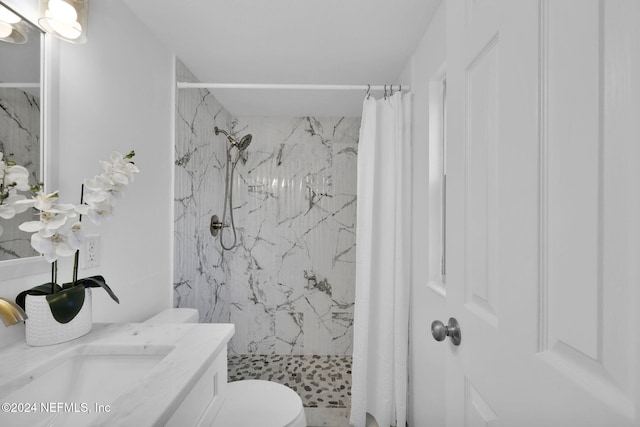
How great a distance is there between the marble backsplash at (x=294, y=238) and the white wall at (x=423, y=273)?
43.6 inches

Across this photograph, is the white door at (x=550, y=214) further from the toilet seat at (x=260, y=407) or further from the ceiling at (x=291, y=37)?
the ceiling at (x=291, y=37)

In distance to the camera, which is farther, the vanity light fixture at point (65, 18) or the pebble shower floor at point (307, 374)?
the pebble shower floor at point (307, 374)

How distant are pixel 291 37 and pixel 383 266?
137 centimetres

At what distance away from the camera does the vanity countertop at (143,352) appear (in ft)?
1.92

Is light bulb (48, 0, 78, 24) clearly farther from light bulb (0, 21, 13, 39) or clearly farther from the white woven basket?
the white woven basket

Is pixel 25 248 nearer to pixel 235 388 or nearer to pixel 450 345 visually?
pixel 235 388

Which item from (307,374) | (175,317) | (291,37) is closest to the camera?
(175,317)

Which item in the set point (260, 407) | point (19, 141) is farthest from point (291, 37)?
point (260, 407)

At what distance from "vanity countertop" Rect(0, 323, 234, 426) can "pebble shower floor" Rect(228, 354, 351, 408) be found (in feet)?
4.81

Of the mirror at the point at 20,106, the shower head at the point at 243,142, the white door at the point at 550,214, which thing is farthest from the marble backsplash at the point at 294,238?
the white door at the point at 550,214

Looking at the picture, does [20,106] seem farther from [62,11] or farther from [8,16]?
[62,11]

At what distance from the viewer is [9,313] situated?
75 centimetres

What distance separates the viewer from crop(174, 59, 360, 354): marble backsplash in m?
2.76

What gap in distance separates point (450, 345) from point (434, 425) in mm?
894
